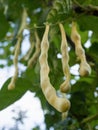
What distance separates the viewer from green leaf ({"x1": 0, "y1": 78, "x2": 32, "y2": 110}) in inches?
48.1

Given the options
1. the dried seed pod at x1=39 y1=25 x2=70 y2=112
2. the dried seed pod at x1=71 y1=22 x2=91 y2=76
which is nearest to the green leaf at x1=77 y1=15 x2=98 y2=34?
the dried seed pod at x1=71 y1=22 x2=91 y2=76

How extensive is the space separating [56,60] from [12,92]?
187 mm

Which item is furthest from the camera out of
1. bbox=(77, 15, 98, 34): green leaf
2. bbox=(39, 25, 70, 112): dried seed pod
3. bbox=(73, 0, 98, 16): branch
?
bbox=(77, 15, 98, 34): green leaf

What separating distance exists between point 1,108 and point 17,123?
63 centimetres

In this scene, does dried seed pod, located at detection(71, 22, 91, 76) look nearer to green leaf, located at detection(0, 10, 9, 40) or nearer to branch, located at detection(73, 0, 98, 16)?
branch, located at detection(73, 0, 98, 16)

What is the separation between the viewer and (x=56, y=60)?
1348 mm

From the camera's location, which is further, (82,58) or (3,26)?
(3,26)

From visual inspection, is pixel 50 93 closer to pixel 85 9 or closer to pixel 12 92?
pixel 85 9

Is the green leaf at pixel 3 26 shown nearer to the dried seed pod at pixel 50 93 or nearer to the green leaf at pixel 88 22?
the green leaf at pixel 88 22

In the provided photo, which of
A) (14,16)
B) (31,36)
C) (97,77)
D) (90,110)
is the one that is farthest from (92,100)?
(14,16)

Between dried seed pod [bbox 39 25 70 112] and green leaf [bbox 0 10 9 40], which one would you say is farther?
green leaf [bbox 0 10 9 40]

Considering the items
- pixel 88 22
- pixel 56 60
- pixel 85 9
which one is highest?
pixel 85 9

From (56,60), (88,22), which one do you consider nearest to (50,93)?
(88,22)

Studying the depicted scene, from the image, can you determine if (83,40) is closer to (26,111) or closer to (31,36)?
(31,36)
